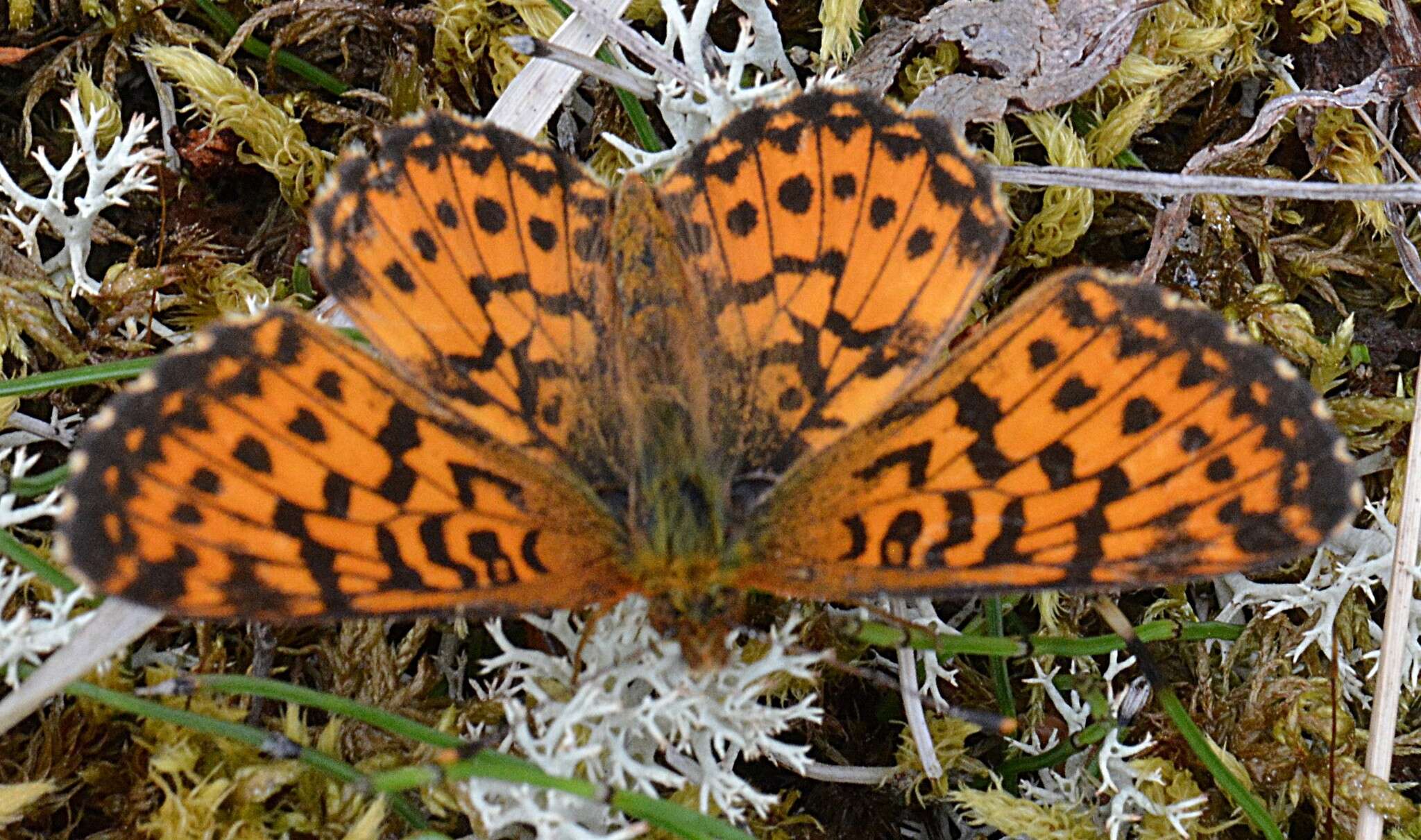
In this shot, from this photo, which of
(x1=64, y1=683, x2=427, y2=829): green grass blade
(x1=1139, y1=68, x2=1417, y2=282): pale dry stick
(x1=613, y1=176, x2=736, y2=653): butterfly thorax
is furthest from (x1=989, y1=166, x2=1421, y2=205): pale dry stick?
(x1=64, y1=683, x2=427, y2=829): green grass blade

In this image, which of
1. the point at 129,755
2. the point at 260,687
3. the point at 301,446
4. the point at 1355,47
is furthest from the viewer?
the point at 1355,47

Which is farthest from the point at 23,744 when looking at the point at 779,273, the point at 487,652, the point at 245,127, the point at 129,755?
the point at 779,273

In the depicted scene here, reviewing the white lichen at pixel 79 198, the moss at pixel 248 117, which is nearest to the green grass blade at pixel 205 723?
the white lichen at pixel 79 198

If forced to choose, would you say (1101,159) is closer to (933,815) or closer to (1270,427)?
(1270,427)

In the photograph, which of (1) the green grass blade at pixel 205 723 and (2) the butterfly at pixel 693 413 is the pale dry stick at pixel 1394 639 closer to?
(2) the butterfly at pixel 693 413

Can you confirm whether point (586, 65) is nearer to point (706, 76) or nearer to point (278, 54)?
point (706, 76)
